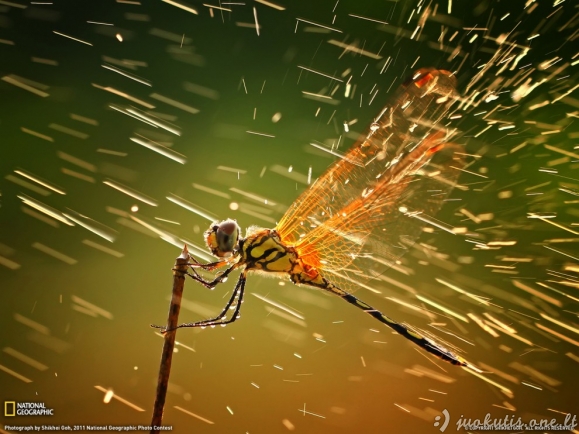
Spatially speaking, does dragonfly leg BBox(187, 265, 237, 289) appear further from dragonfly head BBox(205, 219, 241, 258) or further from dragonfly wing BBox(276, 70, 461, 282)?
dragonfly wing BBox(276, 70, 461, 282)

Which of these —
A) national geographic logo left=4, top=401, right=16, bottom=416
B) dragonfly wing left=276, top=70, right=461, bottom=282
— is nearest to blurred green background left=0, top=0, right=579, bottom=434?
national geographic logo left=4, top=401, right=16, bottom=416

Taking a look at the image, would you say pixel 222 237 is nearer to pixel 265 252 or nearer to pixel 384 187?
pixel 265 252

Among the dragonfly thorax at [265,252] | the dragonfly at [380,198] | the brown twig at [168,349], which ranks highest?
the dragonfly at [380,198]

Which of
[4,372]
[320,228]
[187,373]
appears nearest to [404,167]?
[320,228]

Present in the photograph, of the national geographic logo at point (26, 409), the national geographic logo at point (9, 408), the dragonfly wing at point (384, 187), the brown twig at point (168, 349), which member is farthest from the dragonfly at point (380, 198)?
the national geographic logo at point (9, 408)

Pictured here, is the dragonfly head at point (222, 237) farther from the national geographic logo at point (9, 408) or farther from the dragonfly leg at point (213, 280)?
the national geographic logo at point (9, 408)
